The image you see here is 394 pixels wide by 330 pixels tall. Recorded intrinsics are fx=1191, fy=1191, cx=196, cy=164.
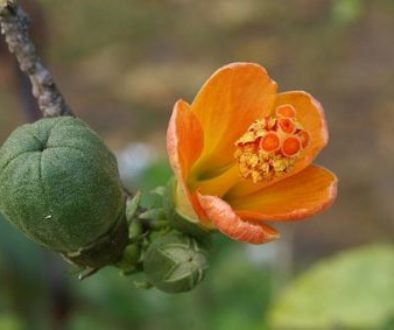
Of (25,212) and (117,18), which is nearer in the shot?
(25,212)

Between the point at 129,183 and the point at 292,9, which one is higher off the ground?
the point at 129,183

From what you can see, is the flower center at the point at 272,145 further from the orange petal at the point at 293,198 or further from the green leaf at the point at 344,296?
the green leaf at the point at 344,296

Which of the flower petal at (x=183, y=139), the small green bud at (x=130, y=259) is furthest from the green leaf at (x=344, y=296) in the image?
the flower petal at (x=183, y=139)

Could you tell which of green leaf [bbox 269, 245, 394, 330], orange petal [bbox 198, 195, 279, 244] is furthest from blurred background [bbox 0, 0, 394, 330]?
orange petal [bbox 198, 195, 279, 244]

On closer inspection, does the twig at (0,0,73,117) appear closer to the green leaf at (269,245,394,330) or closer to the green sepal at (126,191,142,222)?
the green sepal at (126,191,142,222)

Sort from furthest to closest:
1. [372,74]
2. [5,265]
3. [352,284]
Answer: [372,74]
[5,265]
[352,284]

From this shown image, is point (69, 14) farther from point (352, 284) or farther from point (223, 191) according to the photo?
point (223, 191)

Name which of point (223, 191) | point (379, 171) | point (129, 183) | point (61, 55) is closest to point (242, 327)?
point (129, 183)
